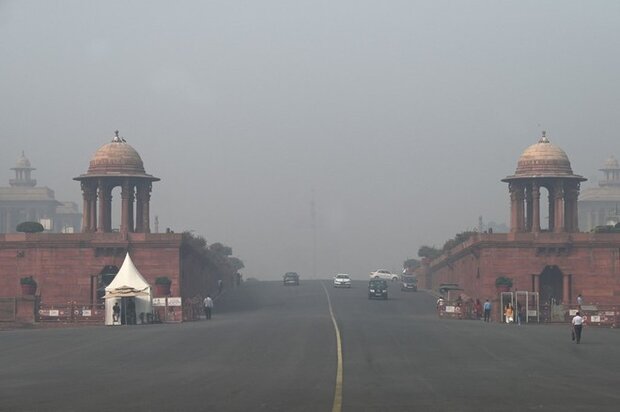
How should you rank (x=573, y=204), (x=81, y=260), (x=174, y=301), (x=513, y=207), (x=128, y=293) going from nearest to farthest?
1. (x=128, y=293)
2. (x=174, y=301)
3. (x=81, y=260)
4. (x=573, y=204)
5. (x=513, y=207)

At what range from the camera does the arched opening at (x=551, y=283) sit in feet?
292

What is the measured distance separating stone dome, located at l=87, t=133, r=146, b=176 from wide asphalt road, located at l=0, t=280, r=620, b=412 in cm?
2978

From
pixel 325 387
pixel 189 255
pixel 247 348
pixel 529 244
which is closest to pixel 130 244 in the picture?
pixel 189 255

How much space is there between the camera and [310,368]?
36625mm

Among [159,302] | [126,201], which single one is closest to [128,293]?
[159,302]

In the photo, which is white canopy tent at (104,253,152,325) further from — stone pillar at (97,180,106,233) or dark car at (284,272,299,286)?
dark car at (284,272,299,286)

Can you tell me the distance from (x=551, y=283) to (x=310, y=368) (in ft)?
186

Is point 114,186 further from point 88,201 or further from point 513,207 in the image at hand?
point 513,207

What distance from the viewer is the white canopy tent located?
225 feet

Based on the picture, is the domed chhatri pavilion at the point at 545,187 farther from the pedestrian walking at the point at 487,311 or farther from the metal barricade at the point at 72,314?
the metal barricade at the point at 72,314

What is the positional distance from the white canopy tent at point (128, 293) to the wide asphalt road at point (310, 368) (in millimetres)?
4105

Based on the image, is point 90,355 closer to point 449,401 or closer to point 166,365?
point 166,365

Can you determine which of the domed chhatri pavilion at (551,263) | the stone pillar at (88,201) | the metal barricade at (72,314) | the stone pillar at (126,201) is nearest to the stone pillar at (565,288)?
the domed chhatri pavilion at (551,263)

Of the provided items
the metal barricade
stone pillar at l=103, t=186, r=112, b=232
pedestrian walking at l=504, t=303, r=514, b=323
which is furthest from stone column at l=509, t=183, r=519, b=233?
the metal barricade
